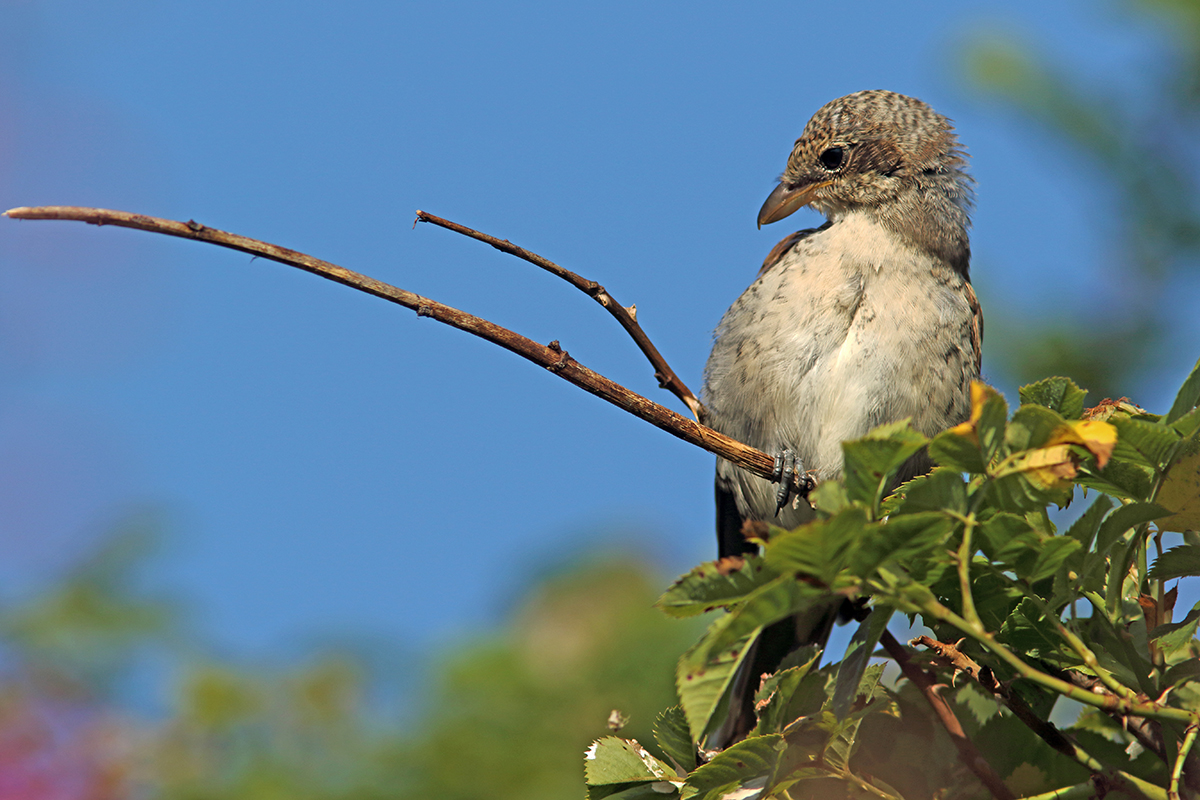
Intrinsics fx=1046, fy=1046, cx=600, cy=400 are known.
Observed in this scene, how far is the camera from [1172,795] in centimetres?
124

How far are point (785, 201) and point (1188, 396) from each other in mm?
2912

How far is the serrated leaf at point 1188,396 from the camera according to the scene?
1.33 meters

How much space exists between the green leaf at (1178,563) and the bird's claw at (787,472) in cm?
150

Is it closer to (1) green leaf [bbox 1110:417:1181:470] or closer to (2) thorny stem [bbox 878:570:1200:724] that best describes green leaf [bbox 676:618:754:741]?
(2) thorny stem [bbox 878:570:1200:724]

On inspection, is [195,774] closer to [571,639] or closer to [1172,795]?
[571,639]

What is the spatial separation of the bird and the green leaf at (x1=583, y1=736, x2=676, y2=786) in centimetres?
136

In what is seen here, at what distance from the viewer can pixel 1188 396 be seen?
1340 mm

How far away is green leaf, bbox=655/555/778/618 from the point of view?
122 cm

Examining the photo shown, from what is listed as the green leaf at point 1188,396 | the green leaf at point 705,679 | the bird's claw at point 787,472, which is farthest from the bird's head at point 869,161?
the green leaf at point 705,679

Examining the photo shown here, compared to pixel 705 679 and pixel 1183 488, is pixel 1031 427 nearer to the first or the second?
pixel 1183 488

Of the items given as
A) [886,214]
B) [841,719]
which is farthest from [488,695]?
[841,719]

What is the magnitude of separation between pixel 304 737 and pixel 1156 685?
346cm

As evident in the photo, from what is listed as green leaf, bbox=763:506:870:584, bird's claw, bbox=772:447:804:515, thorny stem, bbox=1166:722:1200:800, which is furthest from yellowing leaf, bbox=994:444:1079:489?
bird's claw, bbox=772:447:804:515

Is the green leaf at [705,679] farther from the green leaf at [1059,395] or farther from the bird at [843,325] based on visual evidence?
the bird at [843,325]
